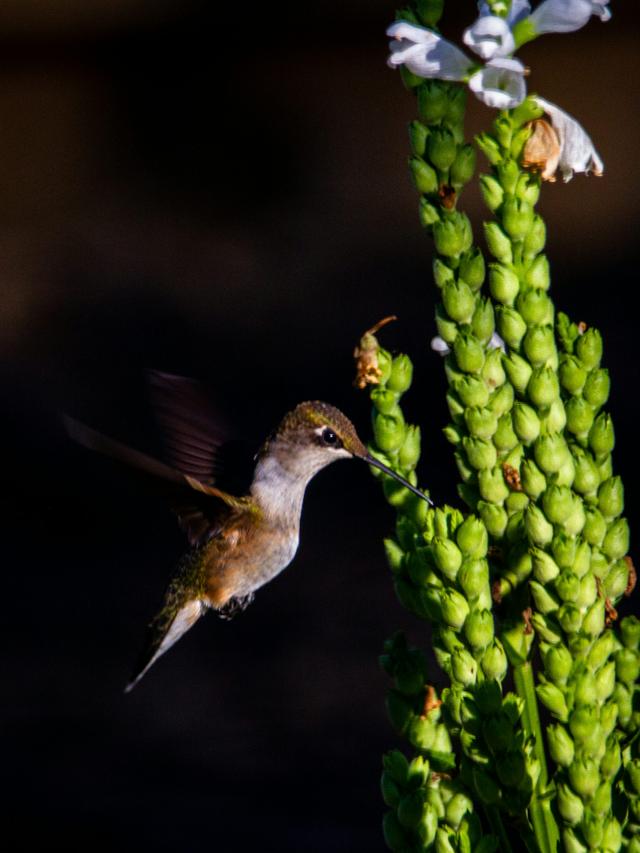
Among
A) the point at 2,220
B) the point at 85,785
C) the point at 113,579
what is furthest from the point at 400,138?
the point at 85,785

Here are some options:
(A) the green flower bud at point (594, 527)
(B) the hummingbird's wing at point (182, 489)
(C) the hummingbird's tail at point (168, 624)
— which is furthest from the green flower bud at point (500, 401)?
(C) the hummingbird's tail at point (168, 624)

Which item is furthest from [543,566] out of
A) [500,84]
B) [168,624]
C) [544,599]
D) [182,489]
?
[168,624]

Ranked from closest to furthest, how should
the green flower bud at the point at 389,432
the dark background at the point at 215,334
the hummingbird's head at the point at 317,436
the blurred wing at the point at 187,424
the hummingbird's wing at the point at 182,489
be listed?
1. the green flower bud at the point at 389,432
2. the hummingbird's wing at the point at 182,489
3. the hummingbird's head at the point at 317,436
4. the blurred wing at the point at 187,424
5. the dark background at the point at 215,334

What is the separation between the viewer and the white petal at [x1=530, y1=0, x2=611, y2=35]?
3.22 feet

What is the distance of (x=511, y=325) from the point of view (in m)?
0.96

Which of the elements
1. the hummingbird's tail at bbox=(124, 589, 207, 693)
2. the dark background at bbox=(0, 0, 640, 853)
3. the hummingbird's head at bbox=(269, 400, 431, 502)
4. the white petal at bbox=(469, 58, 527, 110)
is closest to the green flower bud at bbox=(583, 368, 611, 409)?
the white petal at bbox=(469, 58, 527, 110)

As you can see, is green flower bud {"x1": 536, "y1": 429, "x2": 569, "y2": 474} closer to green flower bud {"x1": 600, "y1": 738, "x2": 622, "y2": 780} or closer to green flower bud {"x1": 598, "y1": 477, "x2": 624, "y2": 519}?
green flower bud {"x1": 598, "y1": 477, "x2": 624, "y2": 519}

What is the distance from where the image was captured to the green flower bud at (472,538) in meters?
0.92

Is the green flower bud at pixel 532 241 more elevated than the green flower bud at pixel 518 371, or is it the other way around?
the green flower bud at pixel 532 241

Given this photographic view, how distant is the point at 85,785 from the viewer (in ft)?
12.9

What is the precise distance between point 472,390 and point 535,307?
0.08 metres

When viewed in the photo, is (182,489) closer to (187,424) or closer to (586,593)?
(187,424)

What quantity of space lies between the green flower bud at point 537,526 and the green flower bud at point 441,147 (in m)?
0.26

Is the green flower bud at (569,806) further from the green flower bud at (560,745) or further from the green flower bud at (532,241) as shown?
the green flower bud at (532,241)
